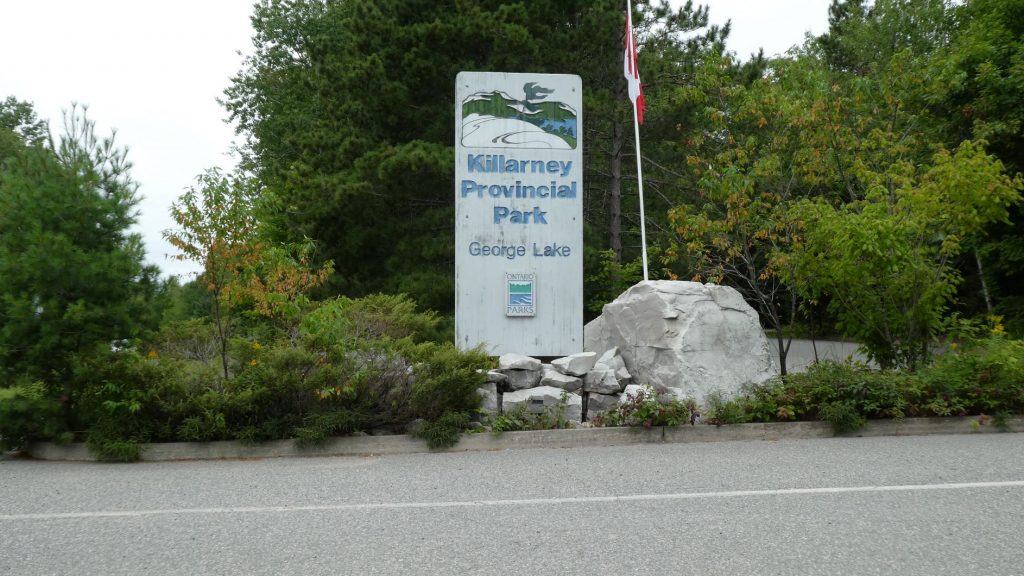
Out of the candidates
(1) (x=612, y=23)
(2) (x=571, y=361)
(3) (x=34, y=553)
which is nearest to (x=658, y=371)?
(2) (x=571, y=361)

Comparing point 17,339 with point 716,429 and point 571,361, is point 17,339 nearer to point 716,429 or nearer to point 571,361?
point 571,361

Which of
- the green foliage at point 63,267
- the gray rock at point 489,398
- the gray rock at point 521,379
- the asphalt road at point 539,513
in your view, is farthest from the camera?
the gray rock at point 521,379

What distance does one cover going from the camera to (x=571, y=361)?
9461mm

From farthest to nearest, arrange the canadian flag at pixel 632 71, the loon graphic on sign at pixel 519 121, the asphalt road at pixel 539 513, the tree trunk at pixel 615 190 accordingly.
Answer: the tree trunk at pixel 615 190
the canadian flag at pixel 632 71
the loon graphic on sign at pixel 519 121
the asphalt road at pixel 539 513

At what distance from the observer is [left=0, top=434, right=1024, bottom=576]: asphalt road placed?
14.8 feet

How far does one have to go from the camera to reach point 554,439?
827 cm

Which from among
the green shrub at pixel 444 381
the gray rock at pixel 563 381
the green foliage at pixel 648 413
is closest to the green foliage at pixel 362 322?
the green shrub at pixel 444 381

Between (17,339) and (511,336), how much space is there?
591 centimetres

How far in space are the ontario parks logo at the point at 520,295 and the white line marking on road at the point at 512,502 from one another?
5239 millimetres

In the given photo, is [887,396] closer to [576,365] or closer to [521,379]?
[576,365]

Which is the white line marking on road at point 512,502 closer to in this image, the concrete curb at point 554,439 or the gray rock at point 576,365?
the concrete curb at point 554,439

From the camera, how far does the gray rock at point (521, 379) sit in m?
9.41

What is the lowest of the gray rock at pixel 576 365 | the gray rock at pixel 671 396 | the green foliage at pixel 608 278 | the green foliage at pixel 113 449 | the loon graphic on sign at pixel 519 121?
the green foliage at pixel 113 449

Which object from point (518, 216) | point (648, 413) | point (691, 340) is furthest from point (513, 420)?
point (518, 216)
